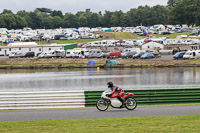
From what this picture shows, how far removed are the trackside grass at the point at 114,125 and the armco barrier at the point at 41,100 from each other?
18.4 feet

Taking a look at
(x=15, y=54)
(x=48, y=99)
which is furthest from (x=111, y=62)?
(x=48, y=99)

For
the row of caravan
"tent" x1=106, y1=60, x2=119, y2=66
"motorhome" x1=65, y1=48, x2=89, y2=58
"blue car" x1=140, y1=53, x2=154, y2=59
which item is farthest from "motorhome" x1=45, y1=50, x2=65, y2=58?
"blue car" x1=140, y1=53, x2=154, y2=59

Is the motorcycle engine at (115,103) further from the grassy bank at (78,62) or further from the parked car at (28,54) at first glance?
the parked car at (28,54)

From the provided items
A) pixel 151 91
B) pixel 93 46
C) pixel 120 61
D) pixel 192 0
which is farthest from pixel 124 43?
pixel 151 91

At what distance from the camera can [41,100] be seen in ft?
86.4

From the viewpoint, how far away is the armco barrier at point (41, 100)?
26266 millimetres

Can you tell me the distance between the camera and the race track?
22344 mm

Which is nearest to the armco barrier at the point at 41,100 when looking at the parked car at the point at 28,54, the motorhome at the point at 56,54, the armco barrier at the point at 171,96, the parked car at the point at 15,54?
the armco barrier at the point at 171,96

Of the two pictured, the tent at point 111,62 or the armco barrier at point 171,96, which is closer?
the armco barrier at point 171,96

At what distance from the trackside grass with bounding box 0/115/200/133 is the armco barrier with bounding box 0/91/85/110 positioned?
562 cm

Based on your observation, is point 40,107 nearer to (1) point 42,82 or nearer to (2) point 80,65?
(1) point 42,82

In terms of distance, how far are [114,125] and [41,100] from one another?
8.29 meters

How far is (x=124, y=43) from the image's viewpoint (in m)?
132

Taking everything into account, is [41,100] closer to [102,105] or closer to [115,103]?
[102,105]
